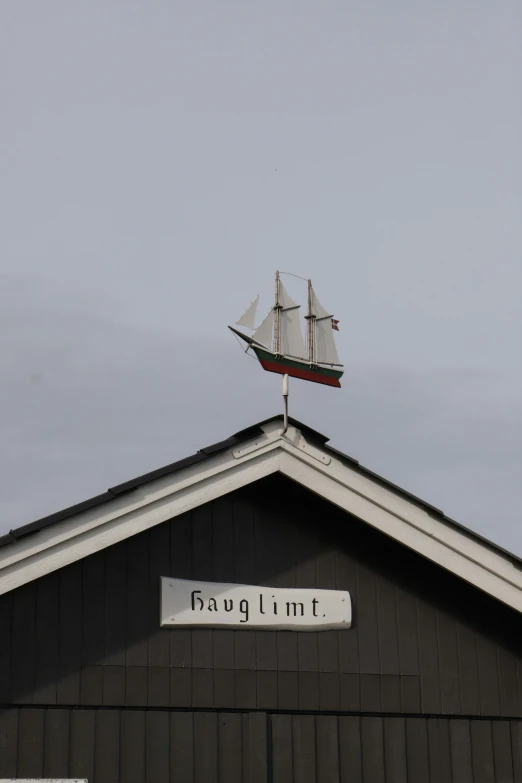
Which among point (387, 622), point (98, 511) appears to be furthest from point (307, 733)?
point (98, 511)

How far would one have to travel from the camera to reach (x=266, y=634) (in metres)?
9.45

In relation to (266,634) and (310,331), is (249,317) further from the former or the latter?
(266,634)

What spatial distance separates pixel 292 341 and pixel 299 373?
0.90 feet

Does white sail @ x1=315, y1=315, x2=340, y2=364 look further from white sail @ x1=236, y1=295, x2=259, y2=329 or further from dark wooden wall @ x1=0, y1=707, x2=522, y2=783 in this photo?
dark wooden wall @ x1=0, y1=707, x2=522, y2=783

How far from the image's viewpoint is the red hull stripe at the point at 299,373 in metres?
9.45

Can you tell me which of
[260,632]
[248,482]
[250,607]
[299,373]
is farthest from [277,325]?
[260,632]

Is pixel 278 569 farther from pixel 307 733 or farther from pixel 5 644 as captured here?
pixel 5 644

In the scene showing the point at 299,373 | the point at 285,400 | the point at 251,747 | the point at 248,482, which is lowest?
the point at 251,747

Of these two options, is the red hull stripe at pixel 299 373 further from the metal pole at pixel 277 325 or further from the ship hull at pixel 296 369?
the metal pole at pixel 277 325

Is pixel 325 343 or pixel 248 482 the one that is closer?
pixel 248 482

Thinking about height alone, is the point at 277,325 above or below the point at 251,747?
above

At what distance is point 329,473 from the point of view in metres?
9.47

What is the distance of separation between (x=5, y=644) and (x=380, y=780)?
318cm

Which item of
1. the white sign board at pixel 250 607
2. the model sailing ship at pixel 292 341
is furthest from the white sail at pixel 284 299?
the white sign board at pixel 250 607
